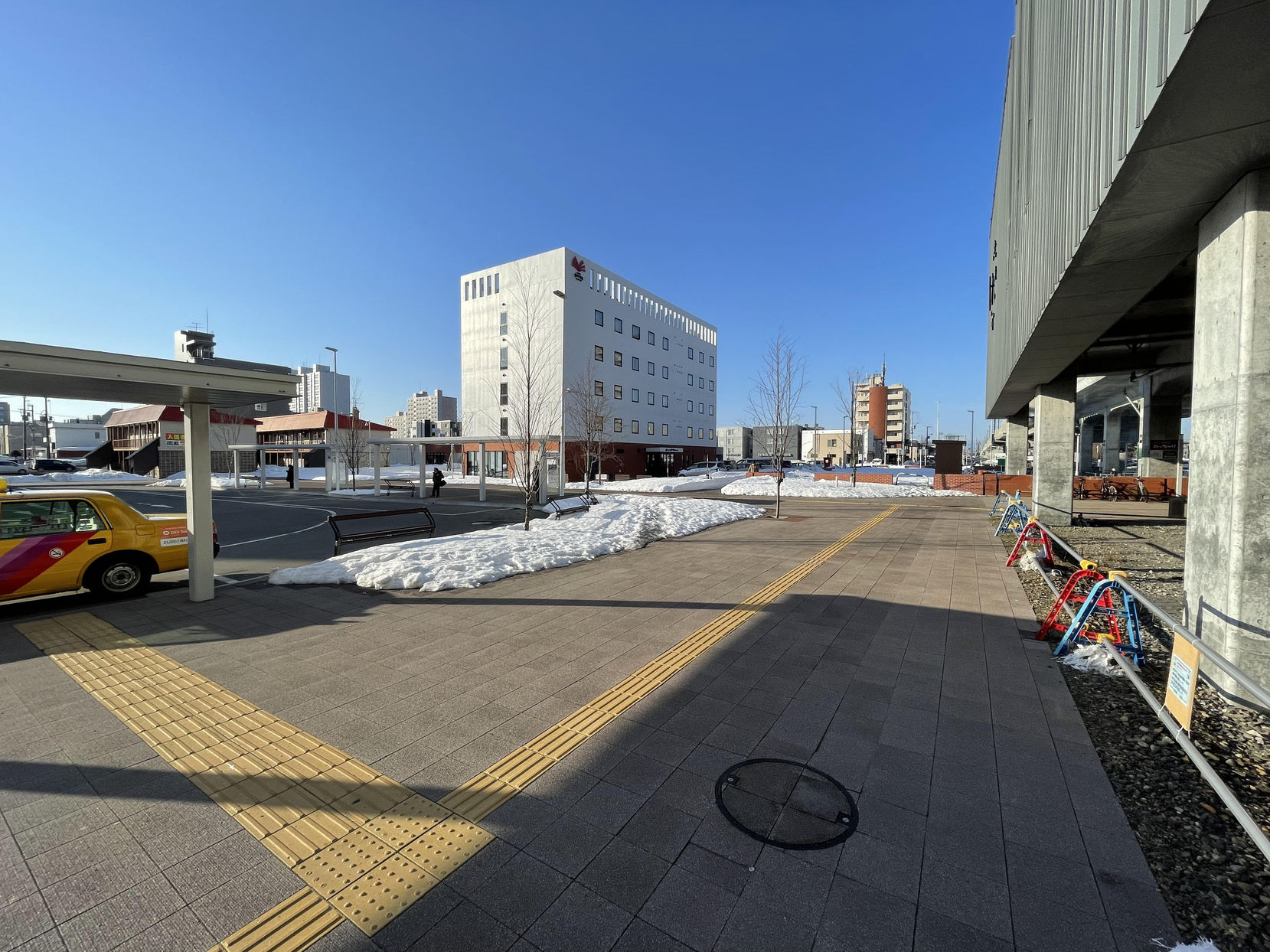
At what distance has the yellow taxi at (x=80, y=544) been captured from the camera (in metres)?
6.36

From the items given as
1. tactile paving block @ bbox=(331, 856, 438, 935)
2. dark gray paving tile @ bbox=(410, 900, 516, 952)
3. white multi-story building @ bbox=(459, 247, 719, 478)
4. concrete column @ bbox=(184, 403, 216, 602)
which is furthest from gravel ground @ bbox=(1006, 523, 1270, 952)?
white multi-story building @ bbox=(459, 247, 719, 478)

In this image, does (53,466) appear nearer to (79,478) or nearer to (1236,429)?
(79,478)

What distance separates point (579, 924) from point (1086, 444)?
7452 cm

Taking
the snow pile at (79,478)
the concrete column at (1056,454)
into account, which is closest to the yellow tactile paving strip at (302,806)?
the concrete column at (1056,454)

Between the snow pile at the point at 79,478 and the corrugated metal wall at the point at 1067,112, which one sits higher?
the corrugated metal wall at the point at 1067,112

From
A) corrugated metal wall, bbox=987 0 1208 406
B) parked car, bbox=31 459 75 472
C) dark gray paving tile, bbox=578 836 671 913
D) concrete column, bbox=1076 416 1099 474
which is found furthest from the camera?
concrete column, bbox=1076 416 1099 474

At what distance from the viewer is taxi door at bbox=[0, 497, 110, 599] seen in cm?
630

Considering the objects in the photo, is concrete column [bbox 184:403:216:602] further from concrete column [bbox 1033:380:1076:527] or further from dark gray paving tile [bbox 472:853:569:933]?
concrete column [bbox 1033:380:1076:527]

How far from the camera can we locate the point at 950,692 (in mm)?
4438

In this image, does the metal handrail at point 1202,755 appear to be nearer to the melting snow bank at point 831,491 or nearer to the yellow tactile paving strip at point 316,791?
the yellow tactile paving strip at point 316,791

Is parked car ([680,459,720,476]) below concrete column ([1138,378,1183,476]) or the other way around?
below

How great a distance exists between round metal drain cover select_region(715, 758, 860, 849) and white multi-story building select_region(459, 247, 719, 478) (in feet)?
105

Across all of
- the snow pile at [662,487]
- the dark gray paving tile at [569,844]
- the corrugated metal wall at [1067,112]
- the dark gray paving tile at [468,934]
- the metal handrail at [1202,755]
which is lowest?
the dark gray paving tile at [569,844]

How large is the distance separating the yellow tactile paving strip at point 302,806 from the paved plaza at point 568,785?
0.02m
